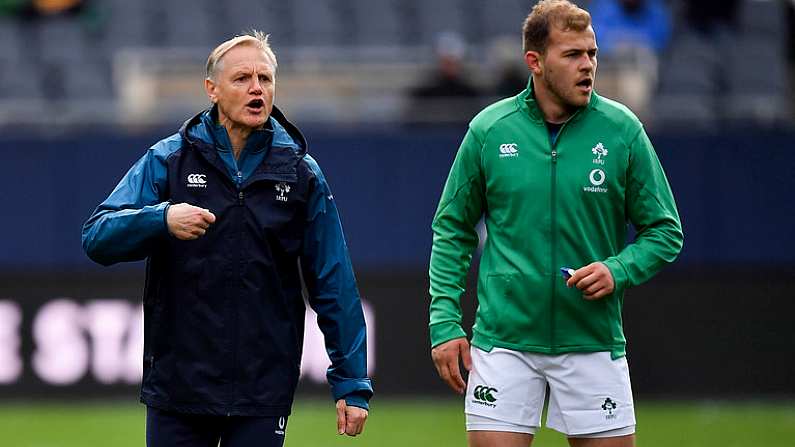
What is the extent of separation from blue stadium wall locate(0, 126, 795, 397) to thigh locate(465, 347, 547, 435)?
23.2ft

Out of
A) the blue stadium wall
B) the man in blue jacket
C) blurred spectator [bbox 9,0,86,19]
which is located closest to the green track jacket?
the man in blue jacket

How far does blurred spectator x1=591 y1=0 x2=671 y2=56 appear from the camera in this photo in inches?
588

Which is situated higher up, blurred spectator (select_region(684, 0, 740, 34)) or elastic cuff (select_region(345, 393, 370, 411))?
blurred spectator (select_region(684, 0, 740, 34))

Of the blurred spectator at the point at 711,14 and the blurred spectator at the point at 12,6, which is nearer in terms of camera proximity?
the blurred spectator at the point at 711,14

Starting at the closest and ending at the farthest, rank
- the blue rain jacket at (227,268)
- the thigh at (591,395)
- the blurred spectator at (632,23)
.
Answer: the blue rain jacket at (227,268), the thigh at (591,395), the blurred spectator at (632,23)

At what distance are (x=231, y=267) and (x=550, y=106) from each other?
1.46 m

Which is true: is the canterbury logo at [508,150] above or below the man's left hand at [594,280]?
above

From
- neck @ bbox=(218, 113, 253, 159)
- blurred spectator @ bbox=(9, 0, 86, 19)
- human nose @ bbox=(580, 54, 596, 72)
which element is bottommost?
neck @ bbox=(218, 113, 253, 159)

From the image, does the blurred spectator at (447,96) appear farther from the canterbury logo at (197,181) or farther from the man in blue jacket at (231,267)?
the canterbury logo at (197,181)

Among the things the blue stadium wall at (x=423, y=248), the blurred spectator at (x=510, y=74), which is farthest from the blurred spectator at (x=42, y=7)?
the blurred spectator at (x=510, y=74)

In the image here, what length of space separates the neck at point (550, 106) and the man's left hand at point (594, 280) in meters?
0.64

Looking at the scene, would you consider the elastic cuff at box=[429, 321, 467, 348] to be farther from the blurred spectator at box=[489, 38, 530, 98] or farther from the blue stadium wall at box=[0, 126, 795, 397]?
the blurred spectator at box=[489, 38, 530, 98]

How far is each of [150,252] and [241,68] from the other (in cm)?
75

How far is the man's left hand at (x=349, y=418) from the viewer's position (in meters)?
5.81
